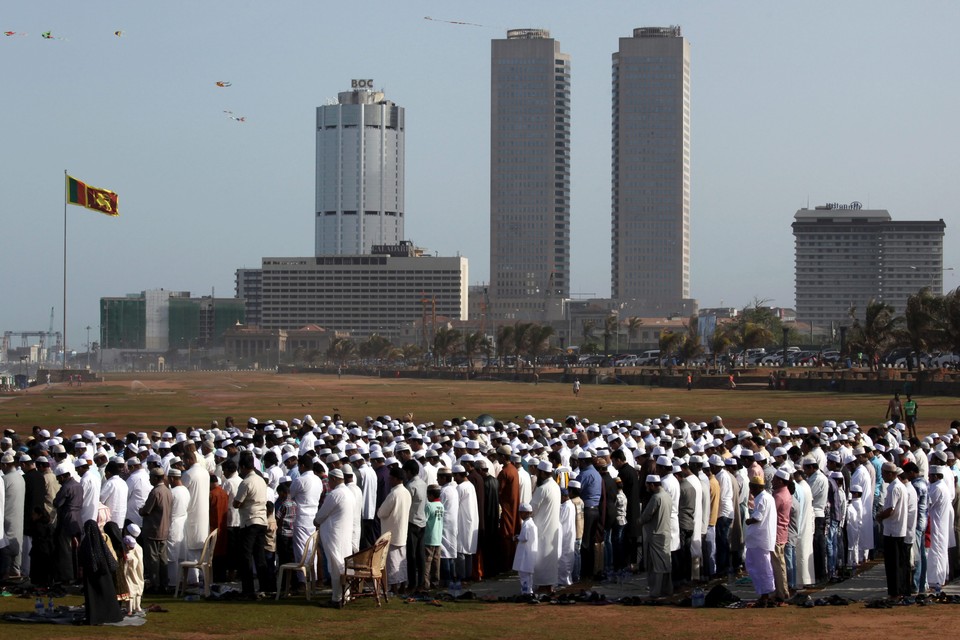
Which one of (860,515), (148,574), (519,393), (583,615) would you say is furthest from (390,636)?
(519,393)

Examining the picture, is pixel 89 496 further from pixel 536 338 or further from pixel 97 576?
pixel 536 338

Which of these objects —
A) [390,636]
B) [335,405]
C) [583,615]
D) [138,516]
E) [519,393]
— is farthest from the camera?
[519,393]

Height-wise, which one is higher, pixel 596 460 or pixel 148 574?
pixel 596 460

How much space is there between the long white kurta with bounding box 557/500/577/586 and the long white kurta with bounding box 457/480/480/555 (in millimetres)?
1122

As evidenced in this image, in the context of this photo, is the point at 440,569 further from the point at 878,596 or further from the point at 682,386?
the point at 682,386

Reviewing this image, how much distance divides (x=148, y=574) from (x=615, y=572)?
19.7ft

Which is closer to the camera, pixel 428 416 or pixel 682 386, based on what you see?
pixel 428 416

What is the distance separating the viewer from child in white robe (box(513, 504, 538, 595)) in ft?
50.6

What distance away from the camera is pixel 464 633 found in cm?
1348

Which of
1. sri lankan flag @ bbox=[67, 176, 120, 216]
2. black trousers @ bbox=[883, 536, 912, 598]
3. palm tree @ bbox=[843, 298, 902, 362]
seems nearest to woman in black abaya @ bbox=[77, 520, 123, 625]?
black trousers @ bbox=[883, 536, 912, 598]

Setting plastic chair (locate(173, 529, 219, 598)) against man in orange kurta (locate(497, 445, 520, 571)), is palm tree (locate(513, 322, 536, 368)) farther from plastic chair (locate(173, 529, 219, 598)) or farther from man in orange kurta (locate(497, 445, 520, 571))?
plastic chair (locate(173, 529, 219, 598))

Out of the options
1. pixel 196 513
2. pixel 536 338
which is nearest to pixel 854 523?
pixel 196 513

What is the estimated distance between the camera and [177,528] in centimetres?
1598

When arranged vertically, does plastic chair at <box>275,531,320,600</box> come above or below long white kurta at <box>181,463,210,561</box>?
below
